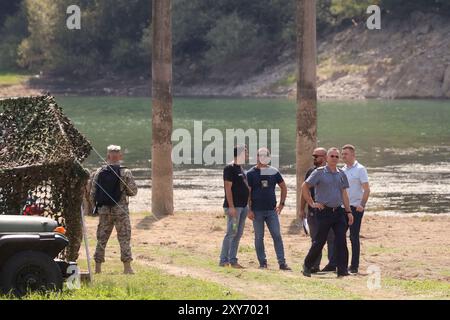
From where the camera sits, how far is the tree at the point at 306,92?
81.1 ft

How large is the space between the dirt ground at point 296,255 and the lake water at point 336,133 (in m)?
4.72

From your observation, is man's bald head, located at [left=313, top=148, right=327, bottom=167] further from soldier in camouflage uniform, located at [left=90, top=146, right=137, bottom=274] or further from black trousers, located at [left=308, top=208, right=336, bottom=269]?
soldier in camouflage uniform, located at [left=90, top=146, right=137, bottom=274]

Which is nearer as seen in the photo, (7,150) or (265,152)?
(7,150)

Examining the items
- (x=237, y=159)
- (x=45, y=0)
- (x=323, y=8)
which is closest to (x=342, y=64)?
(x=323, y=8)

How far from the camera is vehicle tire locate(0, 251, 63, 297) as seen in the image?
13.6m

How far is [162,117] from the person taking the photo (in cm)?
2609

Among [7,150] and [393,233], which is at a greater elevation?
[7,150]

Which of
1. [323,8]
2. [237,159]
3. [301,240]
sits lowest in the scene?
[301,240]

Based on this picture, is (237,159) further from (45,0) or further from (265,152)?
(45,0)

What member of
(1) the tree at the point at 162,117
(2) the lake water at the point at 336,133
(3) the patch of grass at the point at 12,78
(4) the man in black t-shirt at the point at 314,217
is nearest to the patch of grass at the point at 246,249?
(4) the man in black t-shirt at the point at 314,217

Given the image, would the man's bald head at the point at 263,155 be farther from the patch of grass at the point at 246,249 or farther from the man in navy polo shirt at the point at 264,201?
the patch of grass at the point at 246,249

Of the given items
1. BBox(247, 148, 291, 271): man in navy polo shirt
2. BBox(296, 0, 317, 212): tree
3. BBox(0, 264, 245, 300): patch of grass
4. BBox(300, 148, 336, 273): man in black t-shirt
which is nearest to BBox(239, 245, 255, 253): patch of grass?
BBox(247, 148, 291, 271): man in navy polo shirt

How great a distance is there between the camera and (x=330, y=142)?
51594 mm
